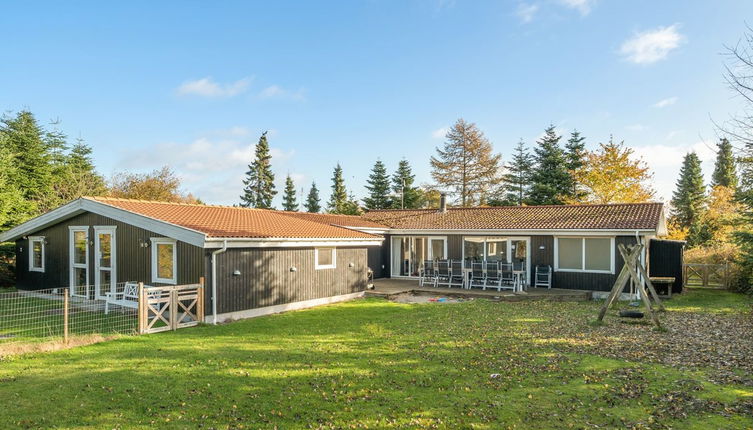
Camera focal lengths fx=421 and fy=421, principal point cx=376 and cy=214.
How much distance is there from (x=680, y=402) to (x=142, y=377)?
7147mm

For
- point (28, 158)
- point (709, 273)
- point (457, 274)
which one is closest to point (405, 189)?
point (457, 274)

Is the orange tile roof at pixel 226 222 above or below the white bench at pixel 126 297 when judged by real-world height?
above

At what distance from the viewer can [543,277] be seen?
55.3 ft

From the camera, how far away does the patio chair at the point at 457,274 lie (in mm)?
17188

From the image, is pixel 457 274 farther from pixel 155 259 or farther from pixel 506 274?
pixel 155 259

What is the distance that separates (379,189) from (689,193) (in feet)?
105

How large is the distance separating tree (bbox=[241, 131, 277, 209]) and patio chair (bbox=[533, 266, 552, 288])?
36.3 m

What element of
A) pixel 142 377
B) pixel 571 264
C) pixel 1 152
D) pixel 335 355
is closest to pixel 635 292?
pixel 571 264

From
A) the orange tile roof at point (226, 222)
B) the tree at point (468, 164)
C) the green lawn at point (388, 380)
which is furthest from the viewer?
the tree at point (468, 164)

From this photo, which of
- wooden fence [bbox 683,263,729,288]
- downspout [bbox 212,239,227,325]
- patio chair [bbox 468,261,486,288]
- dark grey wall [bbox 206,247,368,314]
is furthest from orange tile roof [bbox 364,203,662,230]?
downspout [bbox 212,239,227,325]

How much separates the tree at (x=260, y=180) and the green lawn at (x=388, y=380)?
130ft

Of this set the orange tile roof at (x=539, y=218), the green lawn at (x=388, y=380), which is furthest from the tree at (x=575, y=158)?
the green lawn at (x=388, y=380)

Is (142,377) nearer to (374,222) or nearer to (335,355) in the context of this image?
(335,355)

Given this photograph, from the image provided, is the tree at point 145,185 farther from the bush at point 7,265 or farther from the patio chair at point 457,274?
the patio chair at point 457,274
